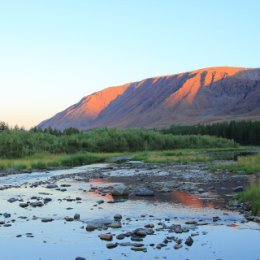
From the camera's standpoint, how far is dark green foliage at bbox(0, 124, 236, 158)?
6178 centimetres

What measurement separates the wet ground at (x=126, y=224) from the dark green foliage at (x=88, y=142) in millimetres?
32280

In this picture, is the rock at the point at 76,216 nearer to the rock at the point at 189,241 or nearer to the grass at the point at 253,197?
the rock at the point at 189,241

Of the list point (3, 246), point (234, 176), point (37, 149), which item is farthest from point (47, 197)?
point (37, 149)

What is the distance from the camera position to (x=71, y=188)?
2925 centimetres

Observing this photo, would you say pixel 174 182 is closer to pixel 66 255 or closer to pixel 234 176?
pixel 234 176

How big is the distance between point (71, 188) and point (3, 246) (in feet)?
49.8

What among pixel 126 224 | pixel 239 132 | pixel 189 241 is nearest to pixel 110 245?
pixel 189 241

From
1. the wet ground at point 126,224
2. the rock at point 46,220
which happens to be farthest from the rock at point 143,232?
the rock at point 46,220

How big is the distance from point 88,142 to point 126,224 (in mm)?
60016

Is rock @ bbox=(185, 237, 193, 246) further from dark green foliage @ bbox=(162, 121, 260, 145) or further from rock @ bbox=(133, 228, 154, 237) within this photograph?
dark green foliage @ bbox=(162, 121, 260, 145)

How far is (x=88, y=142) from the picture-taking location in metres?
76.7

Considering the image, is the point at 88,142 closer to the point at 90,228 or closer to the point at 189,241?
the point at 90,228

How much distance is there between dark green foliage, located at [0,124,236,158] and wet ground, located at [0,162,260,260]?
32.3m

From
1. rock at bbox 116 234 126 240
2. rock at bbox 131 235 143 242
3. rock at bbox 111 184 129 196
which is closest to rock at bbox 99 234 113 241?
rock at bbox 116 234 126 240
